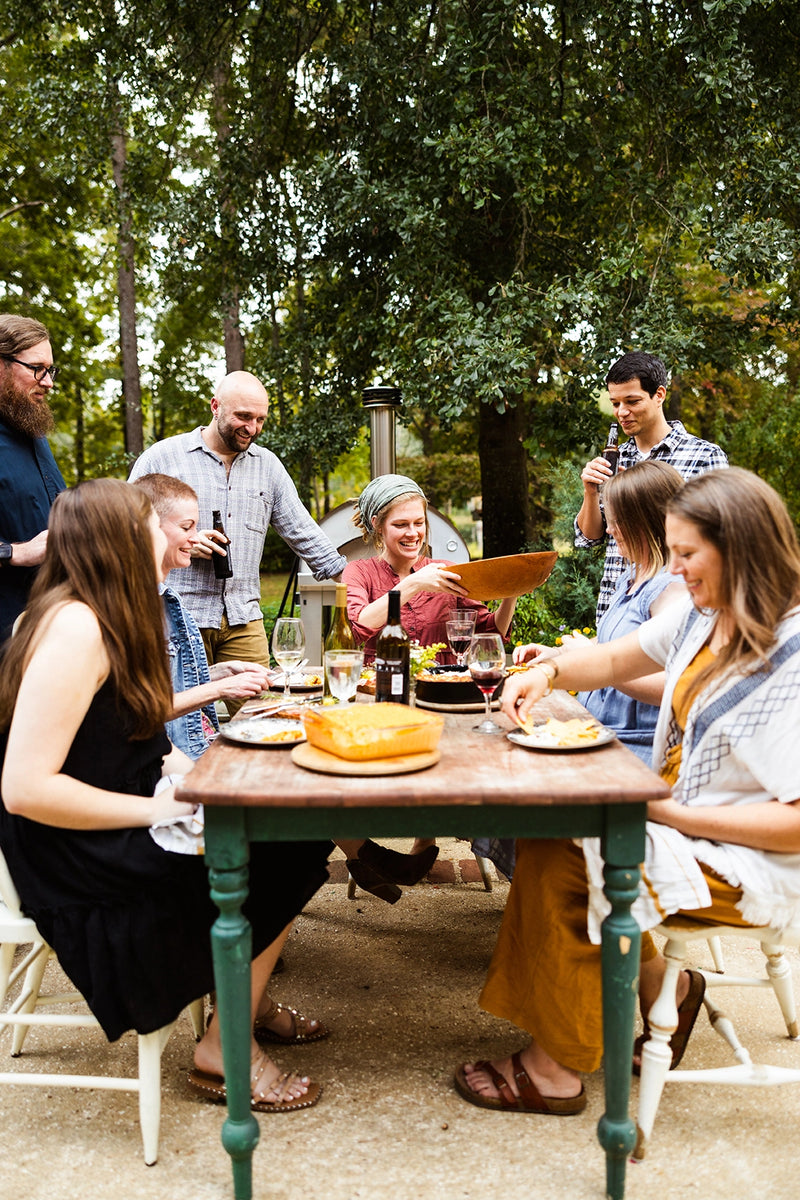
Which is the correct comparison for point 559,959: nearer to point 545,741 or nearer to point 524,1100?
point 524,1100

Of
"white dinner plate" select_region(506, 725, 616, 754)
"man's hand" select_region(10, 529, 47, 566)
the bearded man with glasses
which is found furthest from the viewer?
the bearded man with glasses

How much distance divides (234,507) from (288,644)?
1643 mm

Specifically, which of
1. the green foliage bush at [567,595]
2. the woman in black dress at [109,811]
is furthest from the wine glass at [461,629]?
the green foliage bush at [567,595]

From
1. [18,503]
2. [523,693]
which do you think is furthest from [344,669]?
[18,503]

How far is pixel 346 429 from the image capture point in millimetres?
7746

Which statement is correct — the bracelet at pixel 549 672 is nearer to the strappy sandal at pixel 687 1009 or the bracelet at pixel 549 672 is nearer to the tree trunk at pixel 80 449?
the strappy sandal at pixel 687 1009

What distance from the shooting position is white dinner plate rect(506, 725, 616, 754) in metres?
1.91

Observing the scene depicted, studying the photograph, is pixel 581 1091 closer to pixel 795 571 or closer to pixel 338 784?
pixel 338 784

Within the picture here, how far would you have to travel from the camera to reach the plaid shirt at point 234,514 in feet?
12.5

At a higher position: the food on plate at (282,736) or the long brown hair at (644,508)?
the long brown hair at (644,508)

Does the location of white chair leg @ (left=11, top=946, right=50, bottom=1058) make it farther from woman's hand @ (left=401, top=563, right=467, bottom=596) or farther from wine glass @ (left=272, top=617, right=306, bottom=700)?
woman's hand @ (left=401, top=563, right=467, bottom=596)

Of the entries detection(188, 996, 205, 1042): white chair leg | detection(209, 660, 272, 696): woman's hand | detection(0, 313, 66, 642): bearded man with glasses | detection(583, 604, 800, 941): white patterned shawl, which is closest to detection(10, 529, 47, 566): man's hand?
detection(0, 313, 66, 642): bearded man with glasses

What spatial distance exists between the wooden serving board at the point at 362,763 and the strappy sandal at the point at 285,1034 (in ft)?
3.44

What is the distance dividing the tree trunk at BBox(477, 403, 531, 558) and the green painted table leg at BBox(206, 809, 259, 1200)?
6339mm
